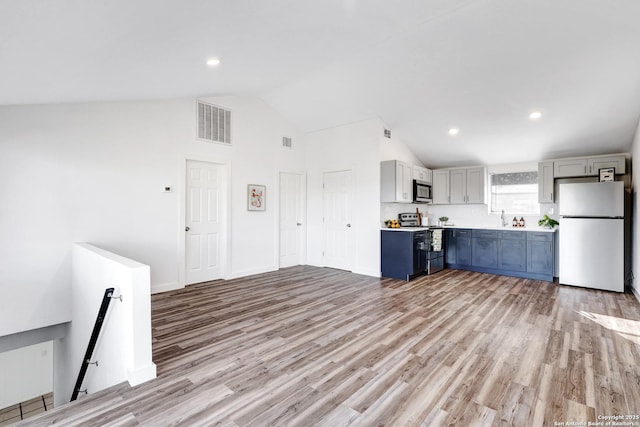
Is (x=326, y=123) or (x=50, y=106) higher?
(x=326, y=123)

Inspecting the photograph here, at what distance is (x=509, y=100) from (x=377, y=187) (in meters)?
2.41

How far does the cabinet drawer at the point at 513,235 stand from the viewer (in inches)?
229

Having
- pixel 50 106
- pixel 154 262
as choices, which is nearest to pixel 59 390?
pixel 154 262

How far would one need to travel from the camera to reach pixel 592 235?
5004 millimetres

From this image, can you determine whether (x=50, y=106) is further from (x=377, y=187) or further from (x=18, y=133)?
(x=377, y=187)

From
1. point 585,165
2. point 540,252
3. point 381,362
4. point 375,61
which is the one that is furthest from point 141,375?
point 585,165

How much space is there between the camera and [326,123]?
6.33 m

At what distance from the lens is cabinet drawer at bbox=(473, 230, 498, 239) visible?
6.10m

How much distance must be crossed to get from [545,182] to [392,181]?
2884 millimetres

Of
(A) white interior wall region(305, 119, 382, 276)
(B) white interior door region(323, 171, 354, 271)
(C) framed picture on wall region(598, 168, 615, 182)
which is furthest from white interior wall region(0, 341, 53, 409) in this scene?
(C) framed picture on wall region(598, 168, 615, 182)

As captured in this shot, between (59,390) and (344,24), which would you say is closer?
(344,24)

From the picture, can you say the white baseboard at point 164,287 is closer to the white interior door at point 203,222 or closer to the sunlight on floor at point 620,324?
the white interior door at point 203,222

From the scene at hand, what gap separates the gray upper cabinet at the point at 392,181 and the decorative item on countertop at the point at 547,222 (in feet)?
8.71

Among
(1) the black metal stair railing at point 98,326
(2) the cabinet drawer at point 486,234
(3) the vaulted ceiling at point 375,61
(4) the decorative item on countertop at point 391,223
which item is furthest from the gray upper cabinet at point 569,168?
(1) the black metal stair railing at point 98,326
